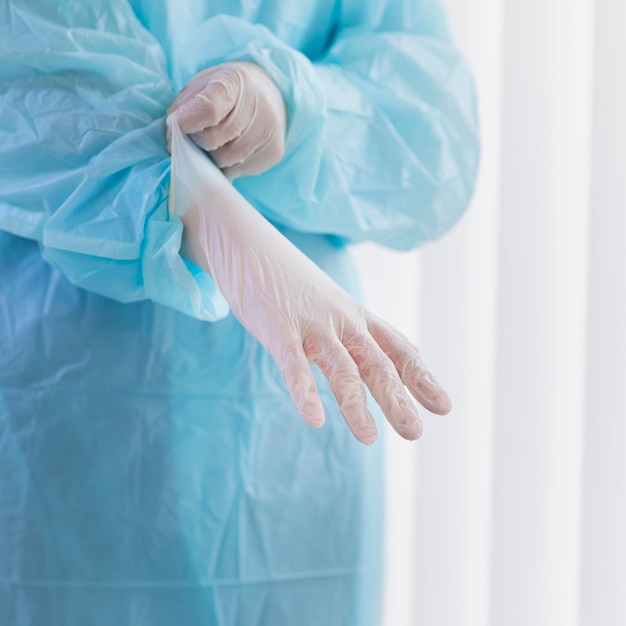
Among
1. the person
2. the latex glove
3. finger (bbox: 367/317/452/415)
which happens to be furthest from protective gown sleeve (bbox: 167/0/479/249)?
finger (bbox: 367/317/452/415)

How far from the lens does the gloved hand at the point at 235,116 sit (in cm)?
62

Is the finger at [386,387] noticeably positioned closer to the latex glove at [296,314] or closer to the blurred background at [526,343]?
the latex glove at [296,314]

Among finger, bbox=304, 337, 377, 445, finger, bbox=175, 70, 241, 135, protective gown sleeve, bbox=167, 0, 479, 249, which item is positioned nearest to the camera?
finger, bbox=304, 337, 377, 445

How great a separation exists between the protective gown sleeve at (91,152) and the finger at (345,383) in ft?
0.48

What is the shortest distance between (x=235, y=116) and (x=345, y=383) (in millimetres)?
250

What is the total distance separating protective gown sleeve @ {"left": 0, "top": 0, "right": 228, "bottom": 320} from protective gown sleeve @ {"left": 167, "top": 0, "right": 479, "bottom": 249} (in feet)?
0.25

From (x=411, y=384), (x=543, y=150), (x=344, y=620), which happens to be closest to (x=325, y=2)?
(x=543, y=150)

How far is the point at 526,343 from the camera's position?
1057 mm

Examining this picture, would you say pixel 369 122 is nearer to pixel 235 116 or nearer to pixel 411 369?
pixel 235 116

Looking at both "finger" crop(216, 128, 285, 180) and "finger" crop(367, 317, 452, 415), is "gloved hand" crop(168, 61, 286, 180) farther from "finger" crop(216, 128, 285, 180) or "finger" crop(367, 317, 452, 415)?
"finger" crop(367, 317, 452, 415)

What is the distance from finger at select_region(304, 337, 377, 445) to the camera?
487 mm

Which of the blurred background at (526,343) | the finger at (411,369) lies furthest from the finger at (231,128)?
the blurred background at (526,343)

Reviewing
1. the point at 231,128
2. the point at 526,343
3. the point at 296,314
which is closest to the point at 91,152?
the point at 231,128

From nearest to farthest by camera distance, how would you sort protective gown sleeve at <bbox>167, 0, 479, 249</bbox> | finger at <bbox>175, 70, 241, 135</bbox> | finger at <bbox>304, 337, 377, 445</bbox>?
finger at <bbox>304, 337, 377, 445</bbox>, finger at <bbox>175, 70, 241, 135</bbox>, protective gown sleeve at <bbox>167, 0, 479, 249</bbox>
